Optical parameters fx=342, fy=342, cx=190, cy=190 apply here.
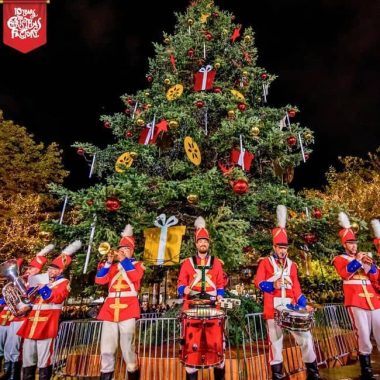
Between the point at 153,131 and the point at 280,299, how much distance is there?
5.13 meters

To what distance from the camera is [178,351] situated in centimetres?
591

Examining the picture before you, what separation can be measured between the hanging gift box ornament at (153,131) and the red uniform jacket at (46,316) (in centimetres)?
399

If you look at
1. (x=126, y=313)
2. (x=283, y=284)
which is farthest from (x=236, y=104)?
(x=126, y=313)

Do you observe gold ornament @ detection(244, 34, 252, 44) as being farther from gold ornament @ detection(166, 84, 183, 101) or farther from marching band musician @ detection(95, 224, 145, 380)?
marching band musician @ detection(95, 224, 145, 380)

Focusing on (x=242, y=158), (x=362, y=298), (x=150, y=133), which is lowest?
(x=362, y=298)

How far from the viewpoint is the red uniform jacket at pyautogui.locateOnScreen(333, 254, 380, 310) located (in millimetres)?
5305

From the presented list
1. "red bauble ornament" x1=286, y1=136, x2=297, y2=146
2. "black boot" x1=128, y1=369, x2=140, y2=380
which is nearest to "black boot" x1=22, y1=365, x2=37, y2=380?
"black boot" x1=128, y1=369, x2=140, y2=380

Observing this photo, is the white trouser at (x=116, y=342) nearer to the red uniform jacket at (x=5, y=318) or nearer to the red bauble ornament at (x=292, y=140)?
the red uniform jacket at (x=5, y=318)

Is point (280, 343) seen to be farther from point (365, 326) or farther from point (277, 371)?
point (365, 326)

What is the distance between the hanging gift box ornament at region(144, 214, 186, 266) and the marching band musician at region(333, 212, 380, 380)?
3.03 metres

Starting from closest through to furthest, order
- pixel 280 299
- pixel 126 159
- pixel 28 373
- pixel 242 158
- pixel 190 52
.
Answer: pixel 280 299 < pixel 28 373 < pixel 242 158 < pixel 126 159 < pixel 190 52

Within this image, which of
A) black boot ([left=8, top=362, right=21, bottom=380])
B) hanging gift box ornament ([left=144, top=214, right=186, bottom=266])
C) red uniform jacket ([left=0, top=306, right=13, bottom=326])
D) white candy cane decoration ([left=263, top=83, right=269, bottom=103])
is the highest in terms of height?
white candy cane decoration ([left=263, top=83, right=269, bottom=103])

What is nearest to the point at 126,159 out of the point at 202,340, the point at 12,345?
the point at 12,345

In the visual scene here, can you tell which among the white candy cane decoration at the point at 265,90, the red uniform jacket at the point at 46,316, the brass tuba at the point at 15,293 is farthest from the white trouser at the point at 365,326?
the white candy cane decoration at the point at 265,90
